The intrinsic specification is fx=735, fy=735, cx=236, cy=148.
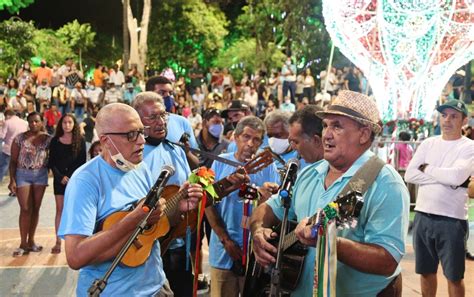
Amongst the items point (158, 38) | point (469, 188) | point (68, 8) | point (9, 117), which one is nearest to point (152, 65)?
point (158, 38)

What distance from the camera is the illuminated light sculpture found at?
16.0m

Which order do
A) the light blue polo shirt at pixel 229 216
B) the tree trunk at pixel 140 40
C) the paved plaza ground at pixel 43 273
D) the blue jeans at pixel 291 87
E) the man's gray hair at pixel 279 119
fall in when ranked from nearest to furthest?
the light blue polo shirt at pixel 229 216 → the man's gray hair at pixel 279 119 → the paved plaza ground at pixel 43 273 → the blue jeans at pixel 291 87 → the tree trunk at pixel 140 40

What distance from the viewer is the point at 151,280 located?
4285 millimetres

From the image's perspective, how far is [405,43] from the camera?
16.3 m

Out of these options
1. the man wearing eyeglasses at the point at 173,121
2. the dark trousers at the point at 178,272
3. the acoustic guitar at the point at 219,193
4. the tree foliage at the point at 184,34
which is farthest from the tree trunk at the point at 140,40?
the acoustic guitar at the point at 219,193

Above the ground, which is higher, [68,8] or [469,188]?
[68,8]

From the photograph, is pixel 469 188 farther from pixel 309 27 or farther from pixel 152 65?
pixel 152 65

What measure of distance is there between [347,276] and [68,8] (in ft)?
158

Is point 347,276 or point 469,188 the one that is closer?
point 347,276

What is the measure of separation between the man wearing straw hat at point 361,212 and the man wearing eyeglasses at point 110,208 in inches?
27.5

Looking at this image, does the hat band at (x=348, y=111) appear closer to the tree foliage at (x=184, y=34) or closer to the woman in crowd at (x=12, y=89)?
the woman in crowd at (x=12, y=89)

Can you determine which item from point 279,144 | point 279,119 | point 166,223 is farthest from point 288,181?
point 279,144

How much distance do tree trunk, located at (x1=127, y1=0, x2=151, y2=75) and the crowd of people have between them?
105 ft

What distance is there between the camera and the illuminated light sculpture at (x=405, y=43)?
16.0m
